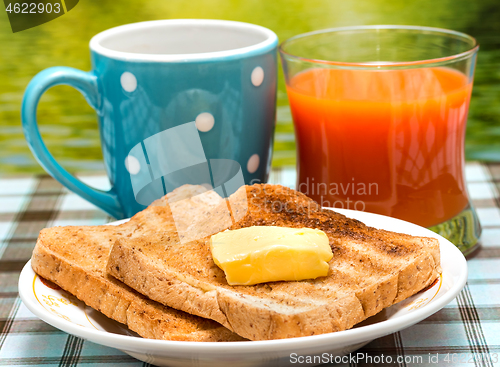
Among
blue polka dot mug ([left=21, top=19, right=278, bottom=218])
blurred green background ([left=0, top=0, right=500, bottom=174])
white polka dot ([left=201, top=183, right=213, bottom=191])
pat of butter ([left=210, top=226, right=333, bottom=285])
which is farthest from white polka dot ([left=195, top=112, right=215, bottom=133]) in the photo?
blurred green background ([left=0, top=0, right=500, bottom=174])

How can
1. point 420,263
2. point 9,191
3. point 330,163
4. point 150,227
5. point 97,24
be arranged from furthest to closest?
point 97,24, point 9,191, point 330,163, point 150,227, point 420,263

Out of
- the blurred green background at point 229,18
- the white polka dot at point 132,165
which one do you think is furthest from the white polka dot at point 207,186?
the blurred green background at point 229,18

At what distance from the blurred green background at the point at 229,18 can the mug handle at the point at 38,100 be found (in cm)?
63

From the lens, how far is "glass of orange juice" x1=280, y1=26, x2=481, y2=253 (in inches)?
39.1

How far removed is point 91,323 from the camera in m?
0.77

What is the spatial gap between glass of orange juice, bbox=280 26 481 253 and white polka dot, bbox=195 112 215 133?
18 centimetres

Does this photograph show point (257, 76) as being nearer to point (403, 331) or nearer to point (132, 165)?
point (132, 165)

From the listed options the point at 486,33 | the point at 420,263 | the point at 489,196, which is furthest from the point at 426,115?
the point at 486,33

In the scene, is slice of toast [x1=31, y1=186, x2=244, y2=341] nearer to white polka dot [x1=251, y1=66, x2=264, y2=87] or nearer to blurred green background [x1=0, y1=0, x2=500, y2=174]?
white polka dot [x1=251, y1=66, x2=264, y2=87]

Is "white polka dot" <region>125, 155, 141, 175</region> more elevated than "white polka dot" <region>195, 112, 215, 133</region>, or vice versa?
"white polka dot" <region>195, 112, 215, 133</region>

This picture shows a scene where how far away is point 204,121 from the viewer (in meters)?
1.07

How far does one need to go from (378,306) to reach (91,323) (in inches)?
16.0

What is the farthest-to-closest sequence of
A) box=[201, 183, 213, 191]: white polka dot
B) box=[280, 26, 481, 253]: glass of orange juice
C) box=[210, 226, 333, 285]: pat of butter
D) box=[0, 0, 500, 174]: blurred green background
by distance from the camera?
1. box=[0, 0, 500, 174]: blurred green background
2. box=[201, 183, 213, 191]: white polka dot
3. box=[280, 26, 481, 253]: glass of orange juice
4. box=[210, 226, 333, 285]: pat of butter

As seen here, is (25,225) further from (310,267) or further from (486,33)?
(486,33)
